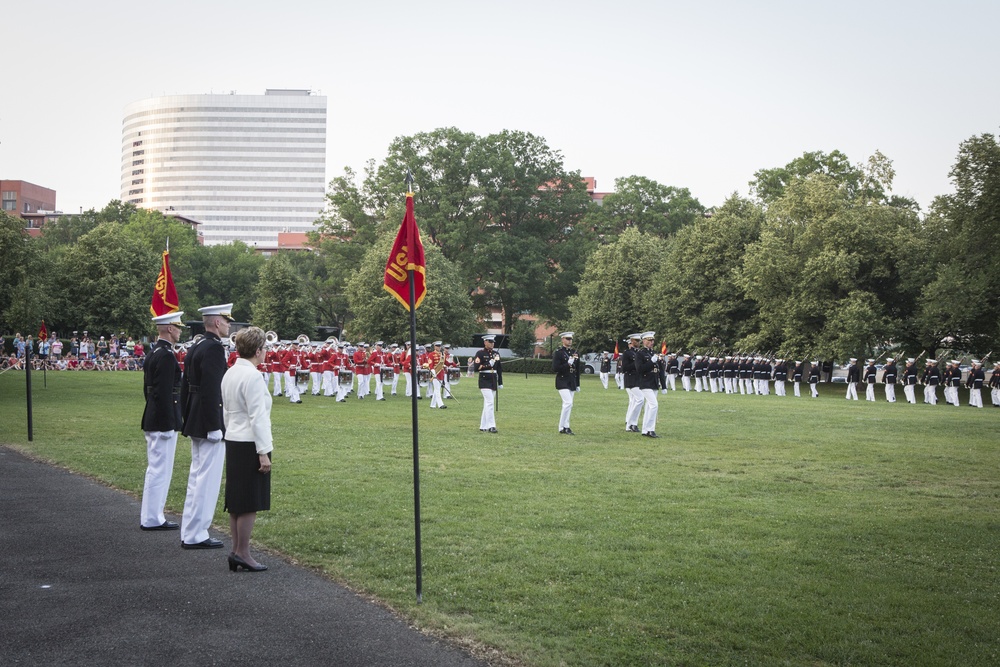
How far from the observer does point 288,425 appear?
818 inches

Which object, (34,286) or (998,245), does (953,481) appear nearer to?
(998,245)

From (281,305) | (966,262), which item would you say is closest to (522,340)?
(281,305)

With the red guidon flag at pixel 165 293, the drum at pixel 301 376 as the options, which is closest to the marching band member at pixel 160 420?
the red guidon flag at pixel 165 293

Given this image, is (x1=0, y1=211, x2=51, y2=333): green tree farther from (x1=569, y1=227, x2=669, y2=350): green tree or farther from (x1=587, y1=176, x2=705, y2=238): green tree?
(x1=587, y1=176, x2=705, y2=238): green tree

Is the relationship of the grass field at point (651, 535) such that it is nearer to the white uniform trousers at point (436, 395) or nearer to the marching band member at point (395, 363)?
the white uniform trousers at point (436, 395)

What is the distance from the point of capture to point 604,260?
64.6m

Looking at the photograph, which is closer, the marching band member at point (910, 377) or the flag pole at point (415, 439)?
the flag pole at point (415, 439)

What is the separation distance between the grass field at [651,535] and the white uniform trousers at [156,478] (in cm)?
93

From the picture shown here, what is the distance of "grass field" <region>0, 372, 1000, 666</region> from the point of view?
6254mm

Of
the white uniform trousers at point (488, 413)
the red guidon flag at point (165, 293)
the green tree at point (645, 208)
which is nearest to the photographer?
the red guidon flag at point (165, 293)

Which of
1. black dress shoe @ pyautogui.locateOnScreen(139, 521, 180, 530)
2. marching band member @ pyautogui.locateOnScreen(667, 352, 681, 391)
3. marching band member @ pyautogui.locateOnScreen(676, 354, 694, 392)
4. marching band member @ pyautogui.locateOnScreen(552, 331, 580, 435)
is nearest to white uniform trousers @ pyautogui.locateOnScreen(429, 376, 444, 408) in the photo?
marching band member @ pyautogui.locateOnScreen(552, 331, 580, 435)

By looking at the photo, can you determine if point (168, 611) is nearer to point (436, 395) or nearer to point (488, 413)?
point (488, 413)

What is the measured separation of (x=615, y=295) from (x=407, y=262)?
183 feet

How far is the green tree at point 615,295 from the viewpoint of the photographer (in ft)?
205
